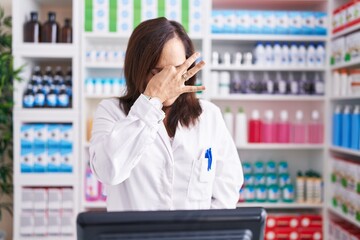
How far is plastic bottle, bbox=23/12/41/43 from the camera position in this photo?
3.55 metres

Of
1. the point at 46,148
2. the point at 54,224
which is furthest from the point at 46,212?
the point at 46,148

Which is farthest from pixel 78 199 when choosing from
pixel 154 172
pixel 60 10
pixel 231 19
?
pixel 154 172

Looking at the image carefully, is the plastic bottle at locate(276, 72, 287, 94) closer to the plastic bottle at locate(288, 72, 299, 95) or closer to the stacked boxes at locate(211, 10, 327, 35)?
the plastic bottle at locate(288, 72, 299, 95)

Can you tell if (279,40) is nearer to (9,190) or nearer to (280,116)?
(280,116)

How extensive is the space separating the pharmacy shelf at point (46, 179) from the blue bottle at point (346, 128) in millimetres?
2172

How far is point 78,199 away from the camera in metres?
3.55

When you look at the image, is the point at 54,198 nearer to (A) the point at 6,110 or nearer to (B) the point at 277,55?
(A) the point at 6,110

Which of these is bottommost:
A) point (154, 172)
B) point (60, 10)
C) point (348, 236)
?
point (348, 236)

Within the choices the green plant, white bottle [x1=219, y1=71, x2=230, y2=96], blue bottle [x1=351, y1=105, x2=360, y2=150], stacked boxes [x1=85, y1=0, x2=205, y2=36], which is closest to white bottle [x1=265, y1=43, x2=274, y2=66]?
white bottle [x1=219, y1=71, x2=230, y2=96]

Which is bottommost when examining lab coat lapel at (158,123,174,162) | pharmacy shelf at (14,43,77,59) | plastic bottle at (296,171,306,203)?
plastic bottle at (296,171,306,203)

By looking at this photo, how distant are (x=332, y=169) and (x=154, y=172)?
2624mm

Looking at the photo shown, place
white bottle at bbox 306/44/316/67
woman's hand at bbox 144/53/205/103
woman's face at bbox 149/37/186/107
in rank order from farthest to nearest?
white bottle at bbox 306/44/316/67, woman's face at bbox 149/37/186/107, woman's hand at bbox 144/53/205/103

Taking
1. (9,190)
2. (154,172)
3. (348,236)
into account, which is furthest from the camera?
(9,190)

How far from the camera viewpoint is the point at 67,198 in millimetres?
3533
